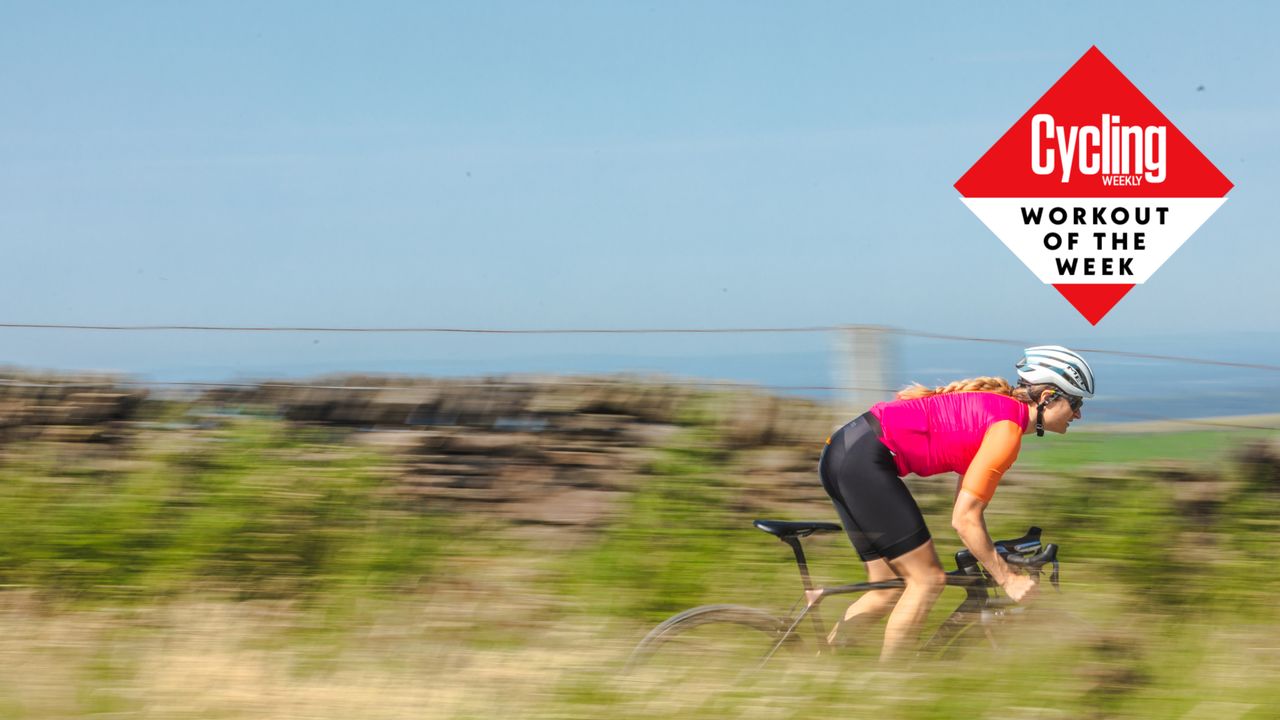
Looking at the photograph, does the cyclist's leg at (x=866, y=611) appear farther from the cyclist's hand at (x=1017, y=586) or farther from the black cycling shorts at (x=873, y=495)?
the cyclist's hand at (x=1017, y=586)

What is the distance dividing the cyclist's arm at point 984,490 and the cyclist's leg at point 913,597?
0.58ft

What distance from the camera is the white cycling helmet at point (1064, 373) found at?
3.86m

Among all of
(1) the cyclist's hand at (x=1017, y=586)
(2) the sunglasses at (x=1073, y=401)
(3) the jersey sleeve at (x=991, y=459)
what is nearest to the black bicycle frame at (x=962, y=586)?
(1) the cyclist's hand at (x=1017, y=586)

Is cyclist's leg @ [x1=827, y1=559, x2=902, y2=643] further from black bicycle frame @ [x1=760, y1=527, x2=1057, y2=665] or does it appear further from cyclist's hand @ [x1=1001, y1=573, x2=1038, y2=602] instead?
cyclist's hand @ [x1=1001, y1=573, x2=1038, y2=602]

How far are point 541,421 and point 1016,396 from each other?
8.84 ft

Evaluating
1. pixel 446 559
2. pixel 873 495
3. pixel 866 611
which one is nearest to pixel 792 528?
pixel 873 495

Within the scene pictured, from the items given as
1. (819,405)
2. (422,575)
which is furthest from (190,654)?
(819,405)

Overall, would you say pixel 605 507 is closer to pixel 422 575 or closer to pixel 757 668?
pixel 422 575

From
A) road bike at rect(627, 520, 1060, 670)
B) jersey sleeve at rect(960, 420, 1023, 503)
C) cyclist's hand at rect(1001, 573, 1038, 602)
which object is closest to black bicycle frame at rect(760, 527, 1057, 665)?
road bike at rect(627, 520, 1060, 670)

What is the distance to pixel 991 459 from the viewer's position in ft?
12.1

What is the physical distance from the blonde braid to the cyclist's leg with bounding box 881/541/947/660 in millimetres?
495

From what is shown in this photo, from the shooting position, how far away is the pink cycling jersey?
3.84 meters

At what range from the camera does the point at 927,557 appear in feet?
12.6

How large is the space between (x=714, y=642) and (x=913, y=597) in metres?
0.66
